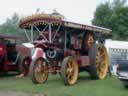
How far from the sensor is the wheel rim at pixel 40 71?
15.7 m

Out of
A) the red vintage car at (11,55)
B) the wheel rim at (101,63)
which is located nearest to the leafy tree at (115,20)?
the red vintage car at (11,55)

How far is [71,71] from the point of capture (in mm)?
15609

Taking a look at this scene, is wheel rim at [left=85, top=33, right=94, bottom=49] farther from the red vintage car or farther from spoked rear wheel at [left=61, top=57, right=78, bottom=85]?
the red vintage car

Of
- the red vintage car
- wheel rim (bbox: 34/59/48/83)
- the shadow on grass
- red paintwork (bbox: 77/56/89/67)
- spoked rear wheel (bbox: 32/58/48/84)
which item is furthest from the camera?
the shadow on grass

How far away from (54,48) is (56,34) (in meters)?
0.52

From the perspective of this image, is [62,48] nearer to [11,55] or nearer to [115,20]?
[11,55]

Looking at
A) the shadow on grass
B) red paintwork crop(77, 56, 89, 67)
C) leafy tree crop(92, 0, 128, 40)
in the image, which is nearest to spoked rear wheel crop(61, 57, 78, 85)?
red paintwork crop(77, 56, 89, 67)

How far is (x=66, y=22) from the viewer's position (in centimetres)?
1550

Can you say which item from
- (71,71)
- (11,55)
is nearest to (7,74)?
(11,55)

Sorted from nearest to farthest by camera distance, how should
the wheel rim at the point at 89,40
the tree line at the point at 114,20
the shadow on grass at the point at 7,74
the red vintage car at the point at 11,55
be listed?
1. the wheel rim at the point at 89,40
2. the red vintage car at the point at 11,55
3. the shadow on grass at the point at 7,74
4. the tree line at the point at 114,20

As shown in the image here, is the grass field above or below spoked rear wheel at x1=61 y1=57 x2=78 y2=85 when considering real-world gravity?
below

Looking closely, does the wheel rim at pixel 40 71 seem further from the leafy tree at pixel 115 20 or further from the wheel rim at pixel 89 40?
the leafy tree at pixel 115 20

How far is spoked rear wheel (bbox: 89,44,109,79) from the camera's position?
17.2 meters

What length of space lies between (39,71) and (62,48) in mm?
1295
